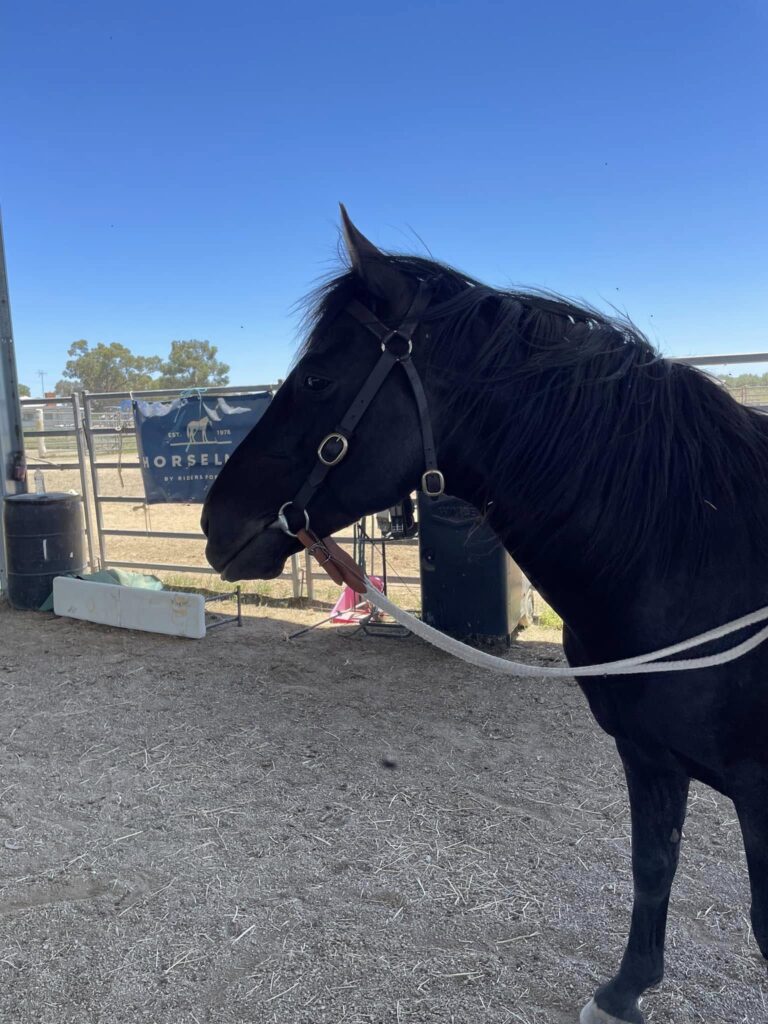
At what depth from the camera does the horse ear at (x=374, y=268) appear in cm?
152

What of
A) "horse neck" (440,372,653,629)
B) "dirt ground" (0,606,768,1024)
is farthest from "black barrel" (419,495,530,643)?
"horse neck" (440,372,653,629)

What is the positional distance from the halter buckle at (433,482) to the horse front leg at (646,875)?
86cm

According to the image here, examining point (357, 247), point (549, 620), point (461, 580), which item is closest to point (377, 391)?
point (357, 247)

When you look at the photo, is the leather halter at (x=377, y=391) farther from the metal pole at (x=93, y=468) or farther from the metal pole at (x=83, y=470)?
the metal pole at (x=83, y=470)

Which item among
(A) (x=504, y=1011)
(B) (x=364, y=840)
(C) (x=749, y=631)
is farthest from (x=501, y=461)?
(B) (x=364, y=840)

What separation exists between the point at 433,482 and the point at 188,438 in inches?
236

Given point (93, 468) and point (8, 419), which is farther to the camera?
point (93, 468)

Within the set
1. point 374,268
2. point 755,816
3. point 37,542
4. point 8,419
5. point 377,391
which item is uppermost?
point 8,419

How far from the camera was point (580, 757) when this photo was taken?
3625mm

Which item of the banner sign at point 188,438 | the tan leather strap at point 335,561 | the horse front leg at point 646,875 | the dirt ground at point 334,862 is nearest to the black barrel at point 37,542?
the banner sign at point 188,438

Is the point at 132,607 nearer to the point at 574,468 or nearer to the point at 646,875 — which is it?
the point at 646,875

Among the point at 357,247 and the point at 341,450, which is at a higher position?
the point at 357,247

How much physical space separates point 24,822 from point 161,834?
72 cm

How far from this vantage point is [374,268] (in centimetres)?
153
